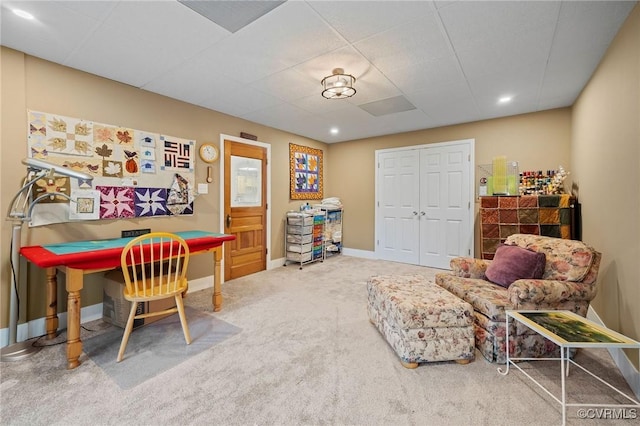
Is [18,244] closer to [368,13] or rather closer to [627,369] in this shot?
[368,13]

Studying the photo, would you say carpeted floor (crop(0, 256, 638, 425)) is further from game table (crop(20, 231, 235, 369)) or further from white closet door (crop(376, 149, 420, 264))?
white closet door (crop(376, 149, 420, 264))

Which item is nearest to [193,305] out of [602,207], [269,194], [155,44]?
[269,194]

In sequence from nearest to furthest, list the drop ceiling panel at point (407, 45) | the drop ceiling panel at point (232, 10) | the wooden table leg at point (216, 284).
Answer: the drop ceiling panel at point (232, 10)
the drop ceiling panel at point (407, 45)
the wooden table leg at point (216, 284)

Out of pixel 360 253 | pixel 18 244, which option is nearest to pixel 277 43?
pixel 18 244

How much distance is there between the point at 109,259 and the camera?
208cm

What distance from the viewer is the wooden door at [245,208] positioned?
3.97 m

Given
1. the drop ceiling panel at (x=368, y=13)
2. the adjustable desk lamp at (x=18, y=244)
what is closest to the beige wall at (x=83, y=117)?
the adjustable desk lamp at (x=18, y=244)

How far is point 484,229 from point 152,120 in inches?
172

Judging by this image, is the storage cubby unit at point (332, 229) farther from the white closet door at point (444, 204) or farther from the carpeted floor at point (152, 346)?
the carpeted floor at point (152, 346)

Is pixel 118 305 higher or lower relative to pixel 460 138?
lower

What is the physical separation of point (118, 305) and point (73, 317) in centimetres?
57

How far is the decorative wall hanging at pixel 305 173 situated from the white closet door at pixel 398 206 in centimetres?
126

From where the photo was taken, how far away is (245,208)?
4.22m

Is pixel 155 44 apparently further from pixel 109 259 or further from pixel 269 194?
pixel 269 194
